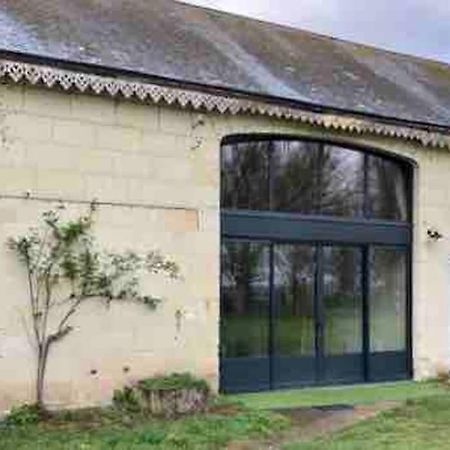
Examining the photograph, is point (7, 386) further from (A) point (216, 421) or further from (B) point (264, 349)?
(B) point (264, 349)

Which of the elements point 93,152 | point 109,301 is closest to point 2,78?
point 93,152

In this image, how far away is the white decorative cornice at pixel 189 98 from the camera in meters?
12.9

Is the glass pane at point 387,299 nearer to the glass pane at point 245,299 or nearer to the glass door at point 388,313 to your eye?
the glass door at point 388,313

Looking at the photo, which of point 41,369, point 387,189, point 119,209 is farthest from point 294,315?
point 41,369

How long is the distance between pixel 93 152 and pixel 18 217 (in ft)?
5.00

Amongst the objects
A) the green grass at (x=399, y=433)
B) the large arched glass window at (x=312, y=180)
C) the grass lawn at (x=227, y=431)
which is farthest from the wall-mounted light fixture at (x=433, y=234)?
the green grass at (x=399, y=433)

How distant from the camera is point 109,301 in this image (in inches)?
542

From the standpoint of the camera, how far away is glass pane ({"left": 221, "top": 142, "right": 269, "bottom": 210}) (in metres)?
15.7

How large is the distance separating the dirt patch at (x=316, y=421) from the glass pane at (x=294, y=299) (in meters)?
2.11

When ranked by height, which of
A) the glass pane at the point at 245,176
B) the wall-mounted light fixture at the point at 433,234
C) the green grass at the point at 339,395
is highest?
the glass pane at the point at 245,176

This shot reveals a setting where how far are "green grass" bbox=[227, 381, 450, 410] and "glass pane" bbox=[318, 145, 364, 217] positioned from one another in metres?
3.09

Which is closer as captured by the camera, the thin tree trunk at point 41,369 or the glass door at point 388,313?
the thin tree trunk at point 41,369

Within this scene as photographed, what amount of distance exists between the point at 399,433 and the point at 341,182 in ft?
20.0

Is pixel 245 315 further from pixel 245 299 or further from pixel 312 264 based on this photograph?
pixel 312 264
